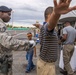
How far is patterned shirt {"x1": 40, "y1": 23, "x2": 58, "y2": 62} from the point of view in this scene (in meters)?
3.85

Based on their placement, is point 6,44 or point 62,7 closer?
point 62,7

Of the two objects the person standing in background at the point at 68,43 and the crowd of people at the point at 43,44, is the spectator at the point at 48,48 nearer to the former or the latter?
the crowd of people at the point at 43,44

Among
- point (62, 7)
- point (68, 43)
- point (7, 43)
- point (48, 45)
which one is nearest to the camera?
point (62, 7)

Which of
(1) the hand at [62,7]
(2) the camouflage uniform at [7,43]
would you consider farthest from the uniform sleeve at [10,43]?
(1) the hand at [62,7]

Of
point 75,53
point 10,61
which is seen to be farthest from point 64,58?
point 10,61

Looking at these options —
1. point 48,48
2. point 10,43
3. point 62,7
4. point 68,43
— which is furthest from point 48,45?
point 68,43

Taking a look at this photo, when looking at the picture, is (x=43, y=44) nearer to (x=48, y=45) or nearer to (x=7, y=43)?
(x=48, y=45)

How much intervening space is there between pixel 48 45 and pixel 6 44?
0.66m

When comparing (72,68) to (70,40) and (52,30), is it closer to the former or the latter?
(70,40)

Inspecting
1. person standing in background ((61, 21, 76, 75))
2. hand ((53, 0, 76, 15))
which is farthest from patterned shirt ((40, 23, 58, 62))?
person standing in background ((61, 21, 76, 75))

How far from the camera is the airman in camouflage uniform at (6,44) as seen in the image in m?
3.82

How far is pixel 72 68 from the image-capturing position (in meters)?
8.30

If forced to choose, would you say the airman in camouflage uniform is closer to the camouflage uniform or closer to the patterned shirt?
the camouflage uniform

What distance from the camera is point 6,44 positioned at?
3811mm
